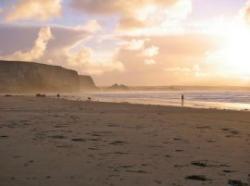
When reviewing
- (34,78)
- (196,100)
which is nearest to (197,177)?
(196,100)

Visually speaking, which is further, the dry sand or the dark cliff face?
the dark cliff face

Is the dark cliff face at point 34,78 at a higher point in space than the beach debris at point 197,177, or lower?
higher

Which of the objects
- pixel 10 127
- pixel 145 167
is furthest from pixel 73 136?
pixel 145 167

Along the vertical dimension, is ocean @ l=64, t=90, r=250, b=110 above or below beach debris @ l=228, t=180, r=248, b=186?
above

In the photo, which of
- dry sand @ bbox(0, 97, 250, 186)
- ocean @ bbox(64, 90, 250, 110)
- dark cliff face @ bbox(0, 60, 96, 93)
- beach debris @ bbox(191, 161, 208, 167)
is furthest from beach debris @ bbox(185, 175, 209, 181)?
dark cliff face @ bbox(0, 60, 96, 93)

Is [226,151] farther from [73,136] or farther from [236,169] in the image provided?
[73,136]

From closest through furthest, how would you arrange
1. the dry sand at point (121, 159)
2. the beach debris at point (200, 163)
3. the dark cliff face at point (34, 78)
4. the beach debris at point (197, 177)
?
1. the dry sand at point (121, 159)
2. the beach debris at point (197, 177)
3. the beach debris at point (200, 163)
4. the dark cliff face at point (34, 78)

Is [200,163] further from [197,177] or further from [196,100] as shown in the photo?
[196,100]

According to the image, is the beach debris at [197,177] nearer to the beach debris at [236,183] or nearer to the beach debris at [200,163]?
the beach debris at [236,183]

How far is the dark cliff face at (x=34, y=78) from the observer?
6304 inches

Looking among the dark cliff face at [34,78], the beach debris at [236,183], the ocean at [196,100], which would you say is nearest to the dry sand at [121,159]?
the beach debris at [236,183]

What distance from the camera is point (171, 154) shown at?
8.65 meters

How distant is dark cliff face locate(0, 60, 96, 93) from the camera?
160125mm

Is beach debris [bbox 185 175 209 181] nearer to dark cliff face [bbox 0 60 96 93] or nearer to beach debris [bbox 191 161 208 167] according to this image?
beach debris [bbox 191 161 208 167]
